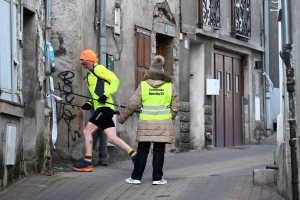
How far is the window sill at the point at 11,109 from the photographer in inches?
381

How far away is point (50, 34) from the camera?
41.3 ft

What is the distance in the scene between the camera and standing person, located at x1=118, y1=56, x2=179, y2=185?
10562 millimetres

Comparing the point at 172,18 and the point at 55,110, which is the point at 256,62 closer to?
the point at 172,18

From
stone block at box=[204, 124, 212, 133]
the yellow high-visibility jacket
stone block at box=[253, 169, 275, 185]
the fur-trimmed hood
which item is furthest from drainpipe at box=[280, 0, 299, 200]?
stone block at box=[204, 124, 212, 133]

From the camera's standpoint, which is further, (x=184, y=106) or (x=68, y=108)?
(x=184, y=106)

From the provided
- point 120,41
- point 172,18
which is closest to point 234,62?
point 172,18

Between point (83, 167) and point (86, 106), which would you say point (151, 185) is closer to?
point (83, 167)

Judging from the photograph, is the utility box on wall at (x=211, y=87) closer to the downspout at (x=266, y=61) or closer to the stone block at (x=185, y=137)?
the stone block at (x=185, y=137)

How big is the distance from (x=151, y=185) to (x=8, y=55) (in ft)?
8.28

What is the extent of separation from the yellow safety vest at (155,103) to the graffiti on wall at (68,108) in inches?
91.9

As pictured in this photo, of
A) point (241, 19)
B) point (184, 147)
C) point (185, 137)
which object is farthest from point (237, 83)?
point (184, 147)

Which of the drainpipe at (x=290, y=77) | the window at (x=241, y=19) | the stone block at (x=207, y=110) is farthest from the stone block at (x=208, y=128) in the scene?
the drainpipe at (x=290, y=77)

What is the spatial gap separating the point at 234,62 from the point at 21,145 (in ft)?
34.4

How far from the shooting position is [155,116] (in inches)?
418
